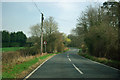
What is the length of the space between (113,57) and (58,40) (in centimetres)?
3055

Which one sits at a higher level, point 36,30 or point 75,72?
point 36,30

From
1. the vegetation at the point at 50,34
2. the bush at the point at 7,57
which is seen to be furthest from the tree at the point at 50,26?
the bush at the point at 7,57

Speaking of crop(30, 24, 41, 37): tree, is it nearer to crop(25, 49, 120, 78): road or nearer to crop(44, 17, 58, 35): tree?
crop(44, 17, 58, 35): tree

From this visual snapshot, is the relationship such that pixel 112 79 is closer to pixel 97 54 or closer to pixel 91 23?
pixel 97 54

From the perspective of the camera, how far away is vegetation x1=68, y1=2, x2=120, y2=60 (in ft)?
59.8

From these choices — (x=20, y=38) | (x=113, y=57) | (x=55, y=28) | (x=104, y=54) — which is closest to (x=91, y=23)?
(x=104, y=54)

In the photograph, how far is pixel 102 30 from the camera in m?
23.1

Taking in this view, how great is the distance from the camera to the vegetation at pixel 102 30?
18.2 meters

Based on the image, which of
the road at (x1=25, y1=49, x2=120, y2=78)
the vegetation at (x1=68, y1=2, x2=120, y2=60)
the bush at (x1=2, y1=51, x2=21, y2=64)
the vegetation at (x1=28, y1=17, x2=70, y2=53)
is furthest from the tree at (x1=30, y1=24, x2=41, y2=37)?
the road at (x1=25, y1=49, x2=120, y2=78)

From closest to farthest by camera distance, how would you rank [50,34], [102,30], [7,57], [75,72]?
[75,72], [7,57], [102,30], [50,34]

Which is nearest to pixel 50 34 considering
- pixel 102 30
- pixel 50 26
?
pixel 50 26

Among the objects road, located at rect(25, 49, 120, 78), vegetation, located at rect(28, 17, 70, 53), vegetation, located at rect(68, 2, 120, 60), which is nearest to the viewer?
road, located at rect(25, 49, 120, 78)

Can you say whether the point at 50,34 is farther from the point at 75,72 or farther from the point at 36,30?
the point at 75,72

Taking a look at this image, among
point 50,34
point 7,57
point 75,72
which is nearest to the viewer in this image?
point 75,72
